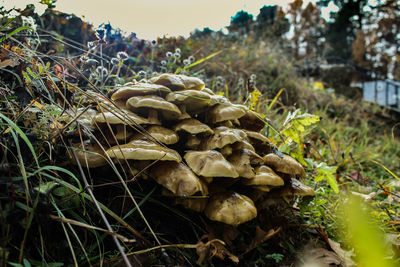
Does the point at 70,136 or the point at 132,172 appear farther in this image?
the point at 70,136

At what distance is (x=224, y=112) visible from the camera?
4.62 feet

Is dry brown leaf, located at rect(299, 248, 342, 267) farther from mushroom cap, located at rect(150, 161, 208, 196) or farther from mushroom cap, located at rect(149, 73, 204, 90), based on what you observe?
mushroom cap, located at rect(149, 73, 204, 90)

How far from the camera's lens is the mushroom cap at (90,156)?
1206 mm

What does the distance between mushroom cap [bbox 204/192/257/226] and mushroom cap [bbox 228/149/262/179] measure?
117 millimetres

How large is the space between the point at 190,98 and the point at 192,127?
0.17 metres

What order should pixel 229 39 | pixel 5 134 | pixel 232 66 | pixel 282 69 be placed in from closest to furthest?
pixel 5 134 < pixel 232 66 < pixel 282 69 < pixel 229 39

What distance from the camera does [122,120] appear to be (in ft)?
4.00

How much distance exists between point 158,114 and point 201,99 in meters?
0.26

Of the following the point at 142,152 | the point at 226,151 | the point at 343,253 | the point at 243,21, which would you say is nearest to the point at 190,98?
the point at 226,151

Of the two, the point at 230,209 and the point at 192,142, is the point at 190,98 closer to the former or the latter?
the point at 192,142

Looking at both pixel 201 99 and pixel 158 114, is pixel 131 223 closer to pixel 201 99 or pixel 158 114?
pixel 158 114

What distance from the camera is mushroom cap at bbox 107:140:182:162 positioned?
110cm

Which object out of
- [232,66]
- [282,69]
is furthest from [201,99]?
[282,69]

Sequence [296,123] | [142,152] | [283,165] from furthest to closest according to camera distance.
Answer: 1. [296,123]
2. [283,165]
3. [142,152]
